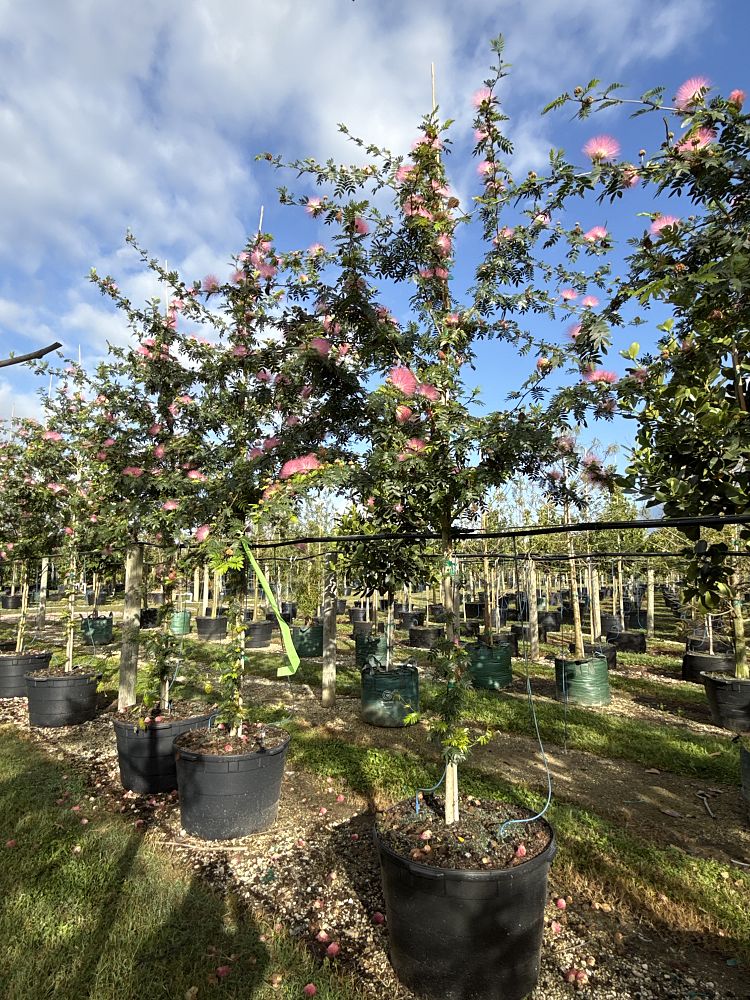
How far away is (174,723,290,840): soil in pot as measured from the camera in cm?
373

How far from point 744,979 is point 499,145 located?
4.16m

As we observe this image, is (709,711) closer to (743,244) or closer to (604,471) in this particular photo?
(604,471)

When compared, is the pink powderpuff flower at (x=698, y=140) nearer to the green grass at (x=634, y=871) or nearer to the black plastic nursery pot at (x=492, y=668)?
the green grass at (x=634, y=871)

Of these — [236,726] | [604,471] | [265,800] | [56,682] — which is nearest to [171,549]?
[236,726]

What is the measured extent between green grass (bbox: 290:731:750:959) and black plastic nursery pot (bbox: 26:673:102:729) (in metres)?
3.58

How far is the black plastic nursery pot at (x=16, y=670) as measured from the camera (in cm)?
752

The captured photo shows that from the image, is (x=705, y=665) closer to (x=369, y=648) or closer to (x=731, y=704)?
(x=731, y=704)

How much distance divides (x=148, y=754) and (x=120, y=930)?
183 centimetres

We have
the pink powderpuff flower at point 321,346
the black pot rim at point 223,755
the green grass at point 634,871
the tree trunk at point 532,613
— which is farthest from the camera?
the tree trunk at point 532,613

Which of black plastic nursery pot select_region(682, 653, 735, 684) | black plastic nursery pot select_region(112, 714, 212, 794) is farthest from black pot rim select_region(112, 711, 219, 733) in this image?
black plastic nursery pot select_region(682, 653, 735, 684)

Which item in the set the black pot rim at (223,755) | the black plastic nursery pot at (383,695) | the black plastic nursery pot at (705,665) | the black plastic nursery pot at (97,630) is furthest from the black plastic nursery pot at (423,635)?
the black pot rim at (223,755)

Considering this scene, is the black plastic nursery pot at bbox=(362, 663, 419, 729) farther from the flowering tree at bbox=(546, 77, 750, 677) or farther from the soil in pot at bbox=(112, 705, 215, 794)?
the flowering tree at bbox=(546, 77, 750, 677)

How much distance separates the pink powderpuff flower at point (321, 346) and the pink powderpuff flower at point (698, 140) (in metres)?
1.82

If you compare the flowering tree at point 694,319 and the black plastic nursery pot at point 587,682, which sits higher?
the flowering tree at point 694,319
